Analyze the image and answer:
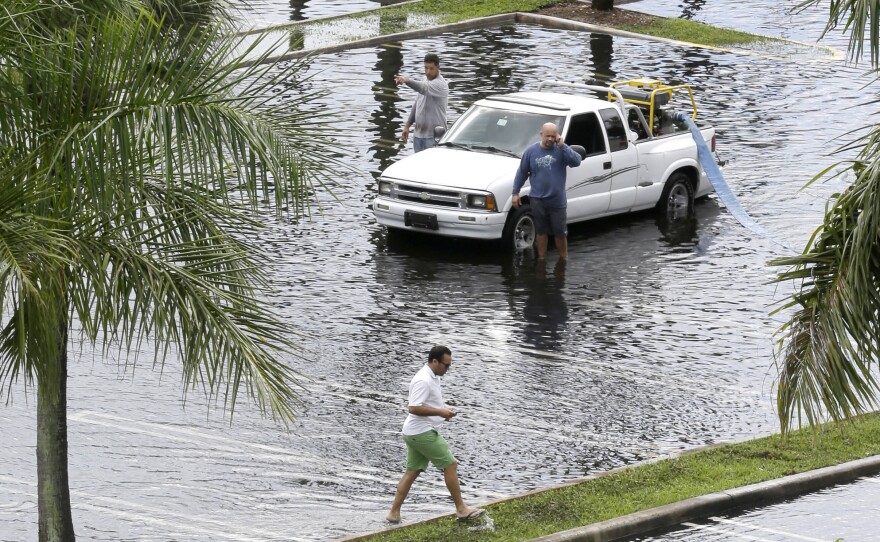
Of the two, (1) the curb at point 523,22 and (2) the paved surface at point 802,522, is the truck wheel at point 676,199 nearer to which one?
(2) the paved surface at point 802,522

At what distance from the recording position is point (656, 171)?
18797 mm

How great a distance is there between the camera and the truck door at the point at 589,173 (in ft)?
58.3

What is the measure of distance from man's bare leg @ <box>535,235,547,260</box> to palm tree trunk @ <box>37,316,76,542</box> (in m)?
8.92

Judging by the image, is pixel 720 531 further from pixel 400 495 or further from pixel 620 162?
pixel 620 162

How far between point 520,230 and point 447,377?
4330mm

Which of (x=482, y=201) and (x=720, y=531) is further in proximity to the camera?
(x=482, y=201)

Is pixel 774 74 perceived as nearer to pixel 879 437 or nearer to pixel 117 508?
pixel 879 437

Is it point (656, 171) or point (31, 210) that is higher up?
point (31, 210)

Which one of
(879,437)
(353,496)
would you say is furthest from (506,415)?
(879,437)

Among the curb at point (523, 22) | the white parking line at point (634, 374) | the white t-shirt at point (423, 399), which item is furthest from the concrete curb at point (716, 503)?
the curb at point (523, 22)

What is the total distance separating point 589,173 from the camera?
17891 mm

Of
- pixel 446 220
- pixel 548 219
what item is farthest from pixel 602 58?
pixel 446 220

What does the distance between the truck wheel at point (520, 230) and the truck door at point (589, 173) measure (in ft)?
2.22

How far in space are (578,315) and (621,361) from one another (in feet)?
4.89
